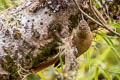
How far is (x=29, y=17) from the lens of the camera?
1.01m

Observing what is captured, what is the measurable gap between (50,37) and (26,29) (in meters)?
0.08

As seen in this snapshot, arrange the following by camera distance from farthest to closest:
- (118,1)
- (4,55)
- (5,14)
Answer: (118,1)
(5,14)
(4,55)

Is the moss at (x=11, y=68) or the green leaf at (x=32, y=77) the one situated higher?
the moss at (x=11, y=68)

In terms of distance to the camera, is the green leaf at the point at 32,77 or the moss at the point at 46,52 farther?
the green leaf at the point at 32,77

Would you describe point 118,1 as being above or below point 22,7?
below

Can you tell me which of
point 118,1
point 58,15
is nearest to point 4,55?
point 58,15

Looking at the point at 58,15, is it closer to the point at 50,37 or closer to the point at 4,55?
the point at 50,37

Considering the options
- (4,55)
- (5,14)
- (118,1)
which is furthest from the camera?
(118,1)

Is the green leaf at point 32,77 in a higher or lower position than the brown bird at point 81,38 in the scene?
lower

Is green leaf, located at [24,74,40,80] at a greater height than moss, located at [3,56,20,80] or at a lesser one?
lesser

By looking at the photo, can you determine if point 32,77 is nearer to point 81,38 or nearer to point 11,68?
point 11,68

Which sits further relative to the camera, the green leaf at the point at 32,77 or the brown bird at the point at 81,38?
the green leaf at the point at 32,77

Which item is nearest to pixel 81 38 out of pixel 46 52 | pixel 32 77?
pixel 46 52

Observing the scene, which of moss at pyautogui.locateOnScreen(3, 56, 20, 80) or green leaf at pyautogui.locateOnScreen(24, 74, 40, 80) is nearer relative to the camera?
moss at pyautogui.locateOnScreen(3, 56, 20, 80)
